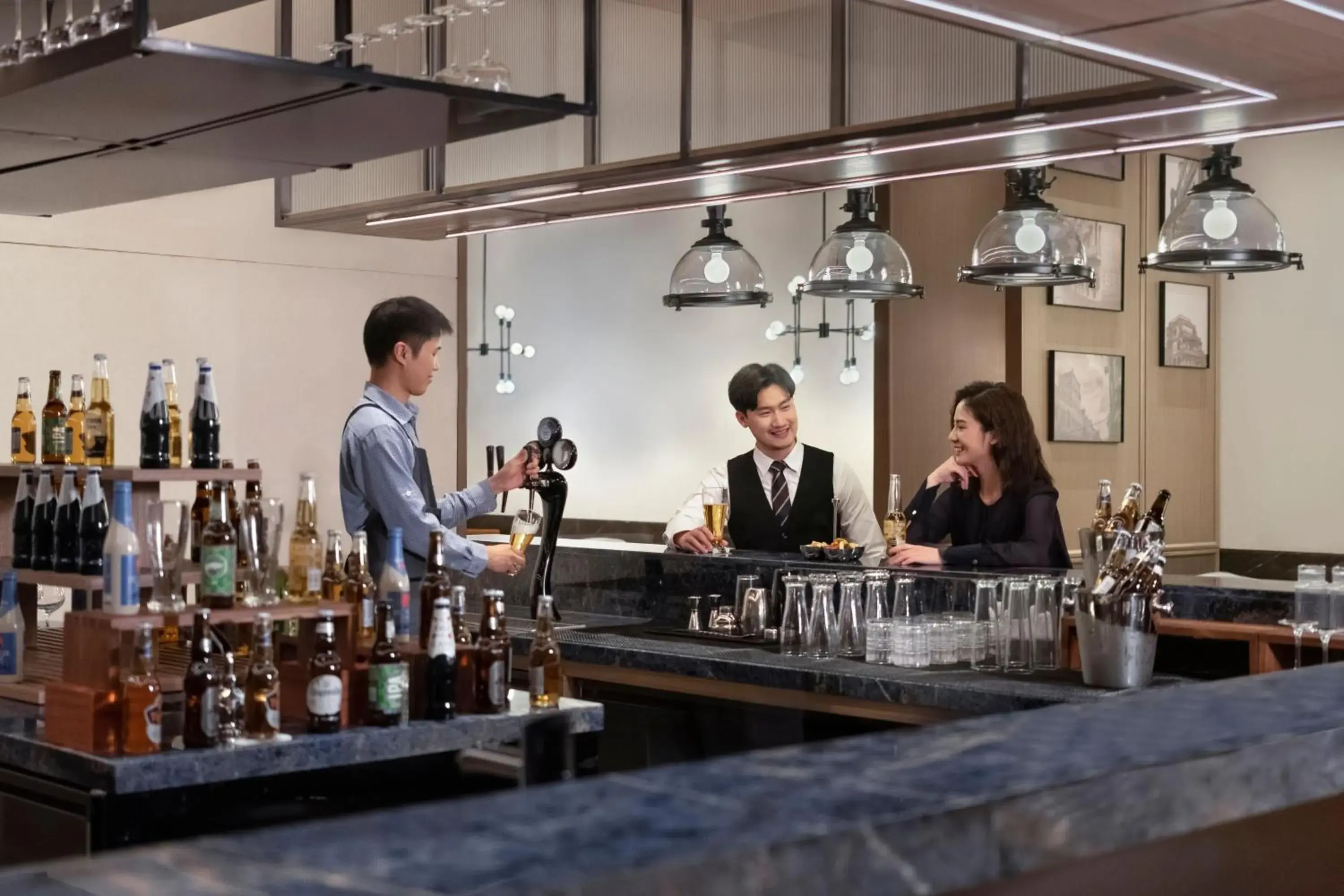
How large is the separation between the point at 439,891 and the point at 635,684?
11.3 feet

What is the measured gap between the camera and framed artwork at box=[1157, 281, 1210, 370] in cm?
852

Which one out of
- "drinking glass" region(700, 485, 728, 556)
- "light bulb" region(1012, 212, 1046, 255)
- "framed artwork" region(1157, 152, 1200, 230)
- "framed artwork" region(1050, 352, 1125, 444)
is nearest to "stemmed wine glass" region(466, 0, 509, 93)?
"light bulb" region(1012, 212, 1046, 255)

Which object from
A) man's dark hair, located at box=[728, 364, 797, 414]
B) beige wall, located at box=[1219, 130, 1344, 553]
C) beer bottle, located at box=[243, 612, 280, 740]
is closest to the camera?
beer bottle, located at box=[243, 612, 280, 740]

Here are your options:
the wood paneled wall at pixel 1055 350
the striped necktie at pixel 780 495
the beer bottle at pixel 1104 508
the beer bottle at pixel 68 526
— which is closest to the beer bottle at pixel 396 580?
the beer bottle at pixel 68 526

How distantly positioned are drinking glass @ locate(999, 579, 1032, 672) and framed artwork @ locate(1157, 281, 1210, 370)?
4.87 m

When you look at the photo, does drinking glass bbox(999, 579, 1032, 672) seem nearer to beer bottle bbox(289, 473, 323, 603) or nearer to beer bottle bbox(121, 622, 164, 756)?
beer bottle bbox(289, 473, 323, 603)

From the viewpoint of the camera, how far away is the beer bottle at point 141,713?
3.04 metres

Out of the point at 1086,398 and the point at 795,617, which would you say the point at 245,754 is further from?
the point at 1086,398

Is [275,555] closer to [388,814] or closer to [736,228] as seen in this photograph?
[388,814]

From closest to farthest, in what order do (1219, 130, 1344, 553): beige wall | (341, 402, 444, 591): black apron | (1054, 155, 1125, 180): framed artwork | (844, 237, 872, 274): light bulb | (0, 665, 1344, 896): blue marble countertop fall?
1. (0, 665, 1344, 896): blue marble countertop
2. (341, 402, 444, 591): black apron
3. (844, 237, 872, 274): light bulb
4. (1054, 155, 1125, 180): framed artwork
5. (1219, 130, 1344, 553): beige wall

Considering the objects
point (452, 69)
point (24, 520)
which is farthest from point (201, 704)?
point (452, 69)

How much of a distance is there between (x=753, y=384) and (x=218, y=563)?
2.98m

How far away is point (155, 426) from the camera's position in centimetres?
355

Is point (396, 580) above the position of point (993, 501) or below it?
below
